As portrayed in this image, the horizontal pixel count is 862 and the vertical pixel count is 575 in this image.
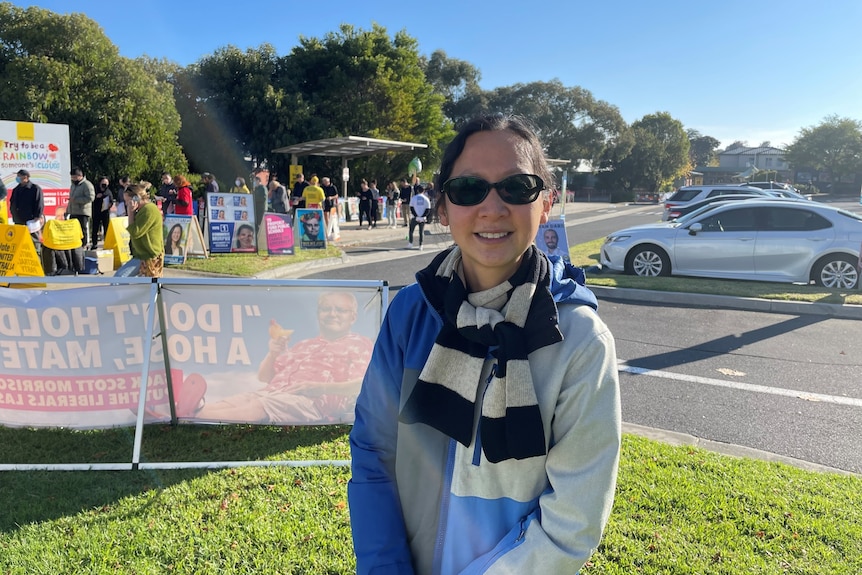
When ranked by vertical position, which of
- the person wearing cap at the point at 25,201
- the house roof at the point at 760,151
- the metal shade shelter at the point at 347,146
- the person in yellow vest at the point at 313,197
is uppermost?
the house roof at the point at 760,151

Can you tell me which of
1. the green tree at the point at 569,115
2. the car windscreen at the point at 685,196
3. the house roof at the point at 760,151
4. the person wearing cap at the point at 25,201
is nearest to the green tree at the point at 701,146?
the house roof at the point at 760,151

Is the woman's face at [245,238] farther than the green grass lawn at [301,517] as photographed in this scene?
Yes

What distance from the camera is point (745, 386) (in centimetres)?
559

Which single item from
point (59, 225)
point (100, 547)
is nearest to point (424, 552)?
point (100, 547)

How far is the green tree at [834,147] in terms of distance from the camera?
77938 millimetres

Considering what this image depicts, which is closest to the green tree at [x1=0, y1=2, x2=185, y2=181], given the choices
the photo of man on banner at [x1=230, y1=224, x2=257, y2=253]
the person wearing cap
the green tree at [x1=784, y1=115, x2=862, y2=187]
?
the photo of man on banner at [x1=230, y1=224, x2=257, y2=253]

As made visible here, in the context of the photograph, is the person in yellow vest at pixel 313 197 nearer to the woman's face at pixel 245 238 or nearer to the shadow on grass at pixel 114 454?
the woman's face at pixel 245 238

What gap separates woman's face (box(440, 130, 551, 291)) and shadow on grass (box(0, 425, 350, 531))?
2.81 meters

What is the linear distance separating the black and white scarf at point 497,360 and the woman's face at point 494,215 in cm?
6

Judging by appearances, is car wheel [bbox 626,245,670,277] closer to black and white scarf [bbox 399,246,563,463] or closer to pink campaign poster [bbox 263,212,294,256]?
pink campaign poster [bbox 263,212,294,256]

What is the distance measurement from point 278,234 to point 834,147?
90.3 m

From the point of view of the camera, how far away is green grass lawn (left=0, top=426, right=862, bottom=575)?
2.83 m

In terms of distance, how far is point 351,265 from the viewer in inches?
520

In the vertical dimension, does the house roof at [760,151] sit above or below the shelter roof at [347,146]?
above
